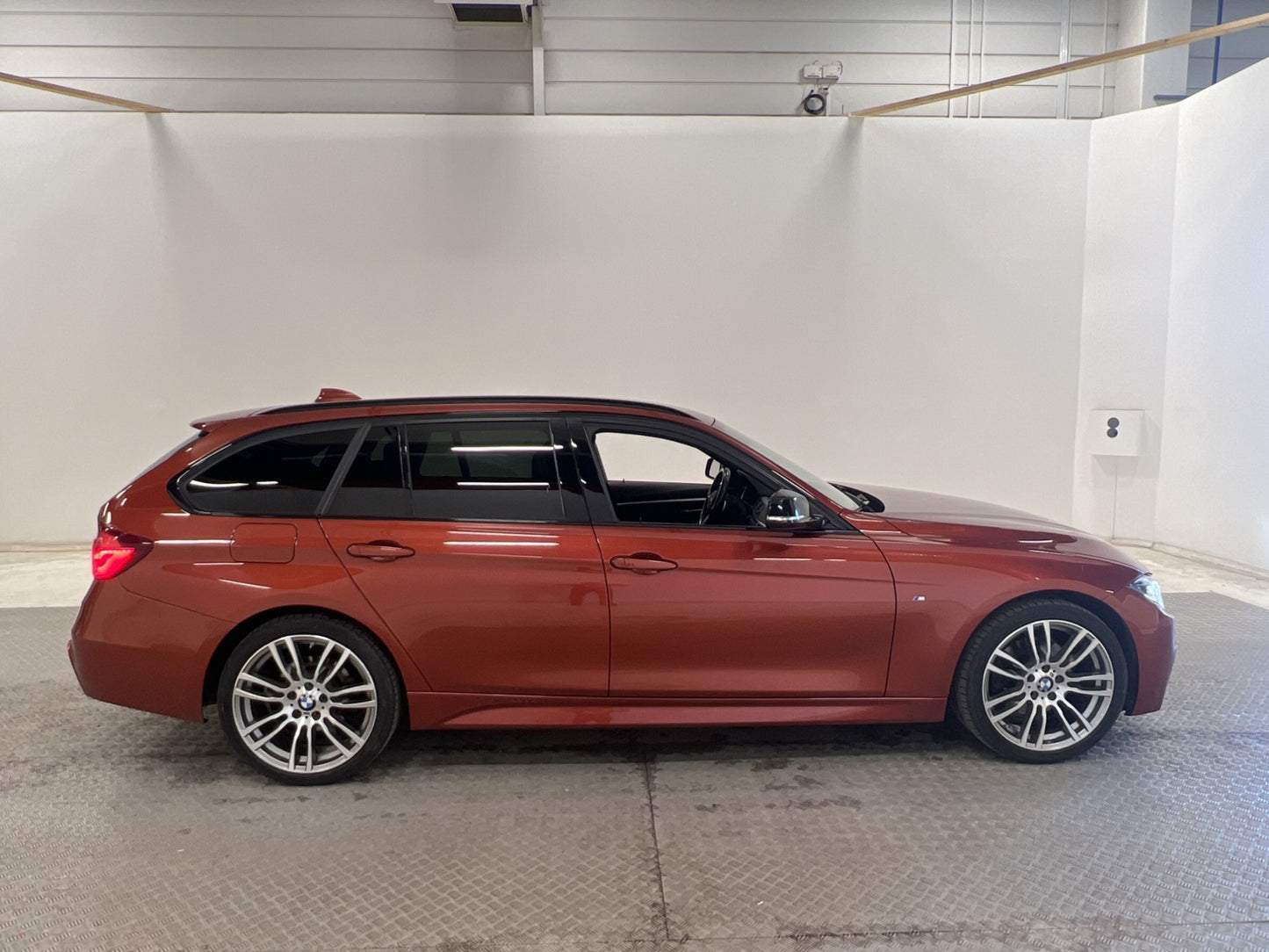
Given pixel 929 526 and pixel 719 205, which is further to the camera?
pixel 719 205

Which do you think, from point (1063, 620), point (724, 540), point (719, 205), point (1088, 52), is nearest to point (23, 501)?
point (719, 205)

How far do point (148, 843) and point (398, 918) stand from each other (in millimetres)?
984

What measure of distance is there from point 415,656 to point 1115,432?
6072mm

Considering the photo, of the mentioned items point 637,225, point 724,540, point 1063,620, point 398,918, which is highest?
point 637,225

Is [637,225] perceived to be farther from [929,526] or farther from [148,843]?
[148,843]

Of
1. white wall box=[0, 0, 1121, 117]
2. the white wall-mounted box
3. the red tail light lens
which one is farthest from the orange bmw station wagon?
white wall box=[0, 0, 1121, 117]

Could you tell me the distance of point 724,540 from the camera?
319 centimetres

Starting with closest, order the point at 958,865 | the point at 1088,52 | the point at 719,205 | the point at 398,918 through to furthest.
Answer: the point at 398,918 → the point at 958,865 → the point at 719,205 → the point at 1088,52

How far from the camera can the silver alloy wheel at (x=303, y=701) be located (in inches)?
122

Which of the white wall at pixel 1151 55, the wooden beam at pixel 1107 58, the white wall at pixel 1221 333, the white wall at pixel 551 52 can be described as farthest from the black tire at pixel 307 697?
the white wall at pixel 1151 55

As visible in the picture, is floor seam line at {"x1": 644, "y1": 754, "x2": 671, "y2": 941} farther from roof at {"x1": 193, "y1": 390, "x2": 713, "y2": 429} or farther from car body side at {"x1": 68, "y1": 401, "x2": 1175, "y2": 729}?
roof at {"x1": 193, "y1": 390, "x2": 713, "y2": 429}

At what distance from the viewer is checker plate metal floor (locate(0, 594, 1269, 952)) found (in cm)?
239

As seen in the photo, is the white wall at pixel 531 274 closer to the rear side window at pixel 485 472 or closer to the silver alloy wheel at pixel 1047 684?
the rear side window at pixel 485 472

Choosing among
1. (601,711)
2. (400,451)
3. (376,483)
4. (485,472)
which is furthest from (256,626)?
(601,711)
